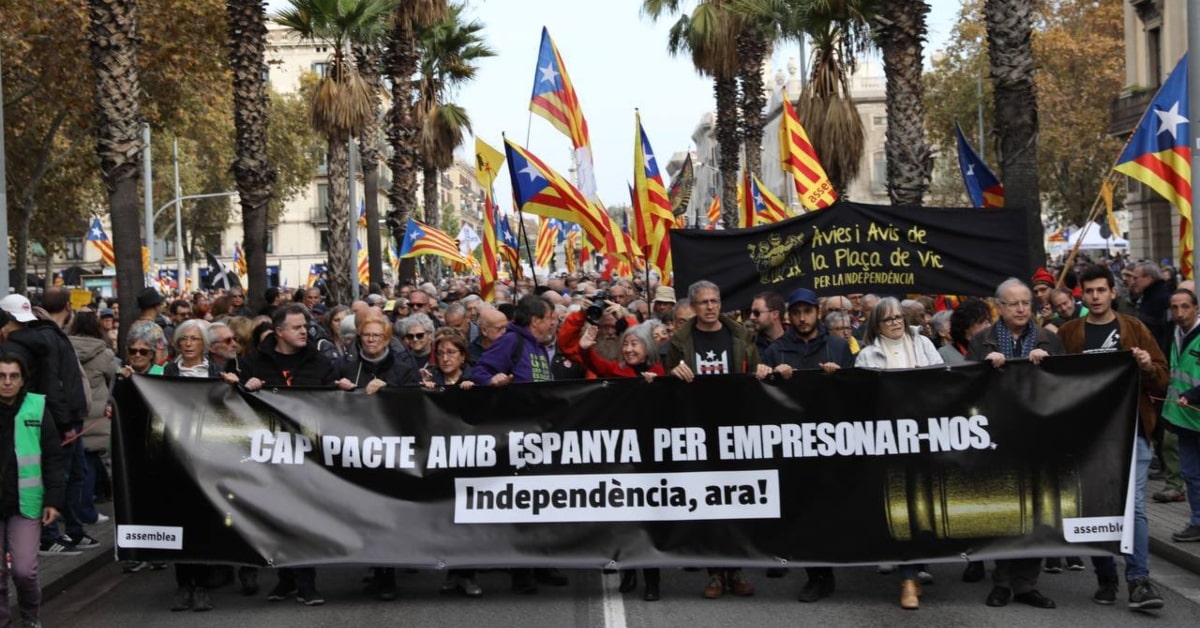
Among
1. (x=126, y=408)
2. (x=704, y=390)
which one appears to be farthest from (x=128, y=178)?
(x=704, y=390)

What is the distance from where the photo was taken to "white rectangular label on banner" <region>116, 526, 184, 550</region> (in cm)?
782

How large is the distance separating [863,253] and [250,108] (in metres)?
10.8

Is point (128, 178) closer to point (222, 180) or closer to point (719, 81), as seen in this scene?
point (719, 81)

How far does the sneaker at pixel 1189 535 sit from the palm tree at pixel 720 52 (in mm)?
23387

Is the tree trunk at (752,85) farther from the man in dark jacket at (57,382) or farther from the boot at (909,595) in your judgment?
the boot at (909,595)

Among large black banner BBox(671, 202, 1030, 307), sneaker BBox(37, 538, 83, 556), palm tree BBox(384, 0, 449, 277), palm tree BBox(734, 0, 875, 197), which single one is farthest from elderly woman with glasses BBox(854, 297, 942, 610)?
palm tree BBox(384, 0, 449, 277)

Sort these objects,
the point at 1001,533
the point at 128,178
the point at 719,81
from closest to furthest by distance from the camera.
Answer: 1. the point at 1001,533
2. the point at 128,178
3. the point at 719,81

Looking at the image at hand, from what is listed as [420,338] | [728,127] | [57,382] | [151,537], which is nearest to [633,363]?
[420,338]

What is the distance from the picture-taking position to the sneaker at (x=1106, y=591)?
24.5ft

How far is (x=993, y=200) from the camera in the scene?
15258 millimetres

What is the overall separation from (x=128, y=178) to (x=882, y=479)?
960 cm

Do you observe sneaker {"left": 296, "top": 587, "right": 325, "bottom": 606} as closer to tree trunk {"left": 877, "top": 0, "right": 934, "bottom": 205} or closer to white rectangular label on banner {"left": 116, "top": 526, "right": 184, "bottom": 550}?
white rectangular label on banner {"left": 116, "top": 526, "right": 184, "bottom": 550}

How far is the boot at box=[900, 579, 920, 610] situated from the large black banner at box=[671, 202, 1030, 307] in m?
3.20

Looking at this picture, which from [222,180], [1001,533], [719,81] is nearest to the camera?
[1001,533]
